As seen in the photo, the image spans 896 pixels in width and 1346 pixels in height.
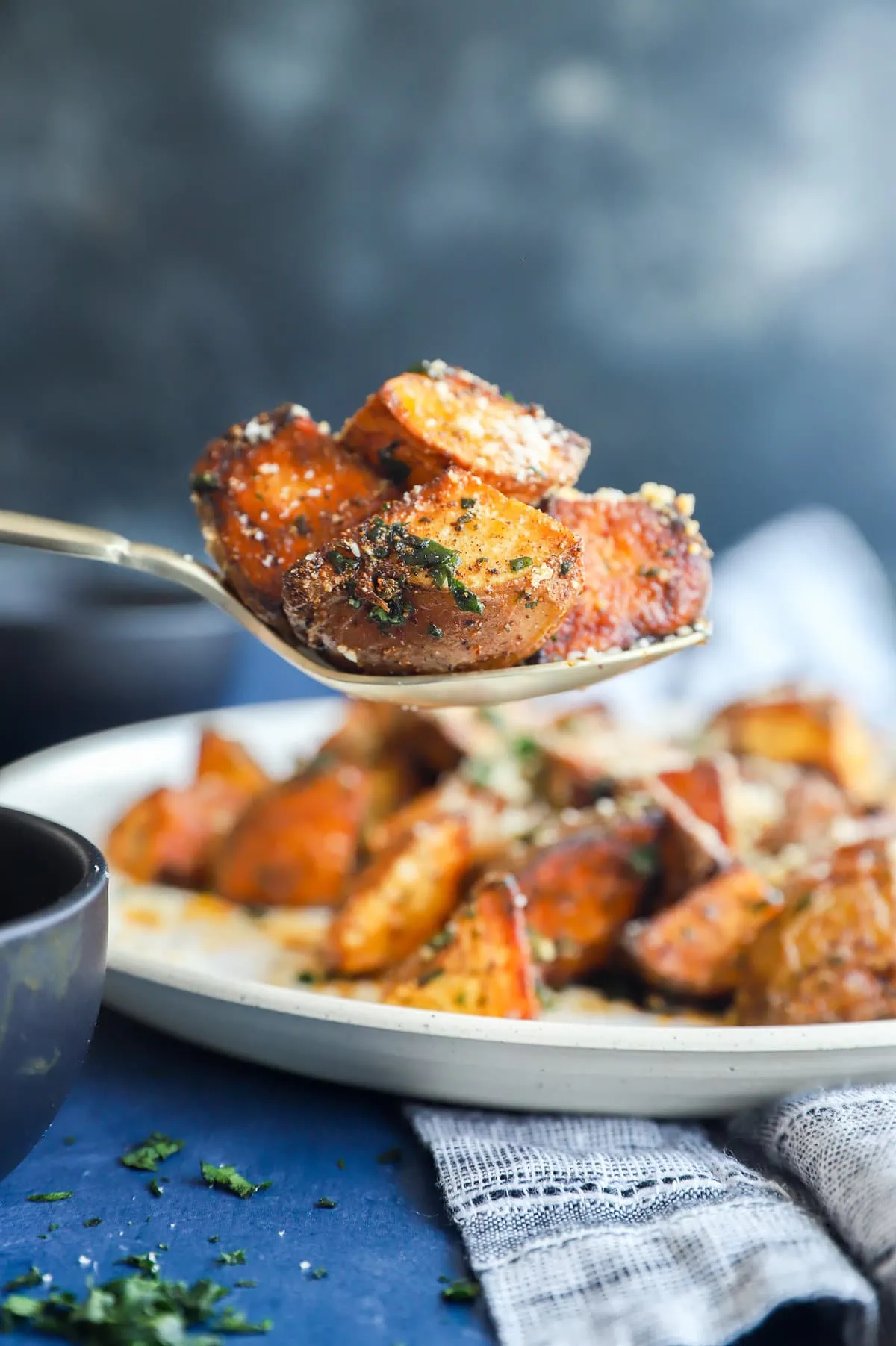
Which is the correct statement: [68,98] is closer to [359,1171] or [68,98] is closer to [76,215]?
[76,215]

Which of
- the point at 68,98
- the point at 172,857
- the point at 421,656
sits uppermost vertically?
the point at 68,98

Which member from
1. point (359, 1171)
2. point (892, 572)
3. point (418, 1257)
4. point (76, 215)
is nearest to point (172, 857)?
point (359, 1171)

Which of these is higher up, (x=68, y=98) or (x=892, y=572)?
(x=68, y=98)

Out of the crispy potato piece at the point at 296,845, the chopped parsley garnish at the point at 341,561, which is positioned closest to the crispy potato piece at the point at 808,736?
the crispy potato piece at the point at 296,845

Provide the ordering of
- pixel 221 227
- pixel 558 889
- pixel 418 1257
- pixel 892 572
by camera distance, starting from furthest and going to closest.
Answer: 1. pixel 892 572
2. pixel 221 227
3. pixel 558 889
4. pixel 418 1257

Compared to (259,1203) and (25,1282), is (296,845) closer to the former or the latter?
(259,1203)

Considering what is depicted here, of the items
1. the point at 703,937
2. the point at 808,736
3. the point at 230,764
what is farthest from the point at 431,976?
the point at 808,736
